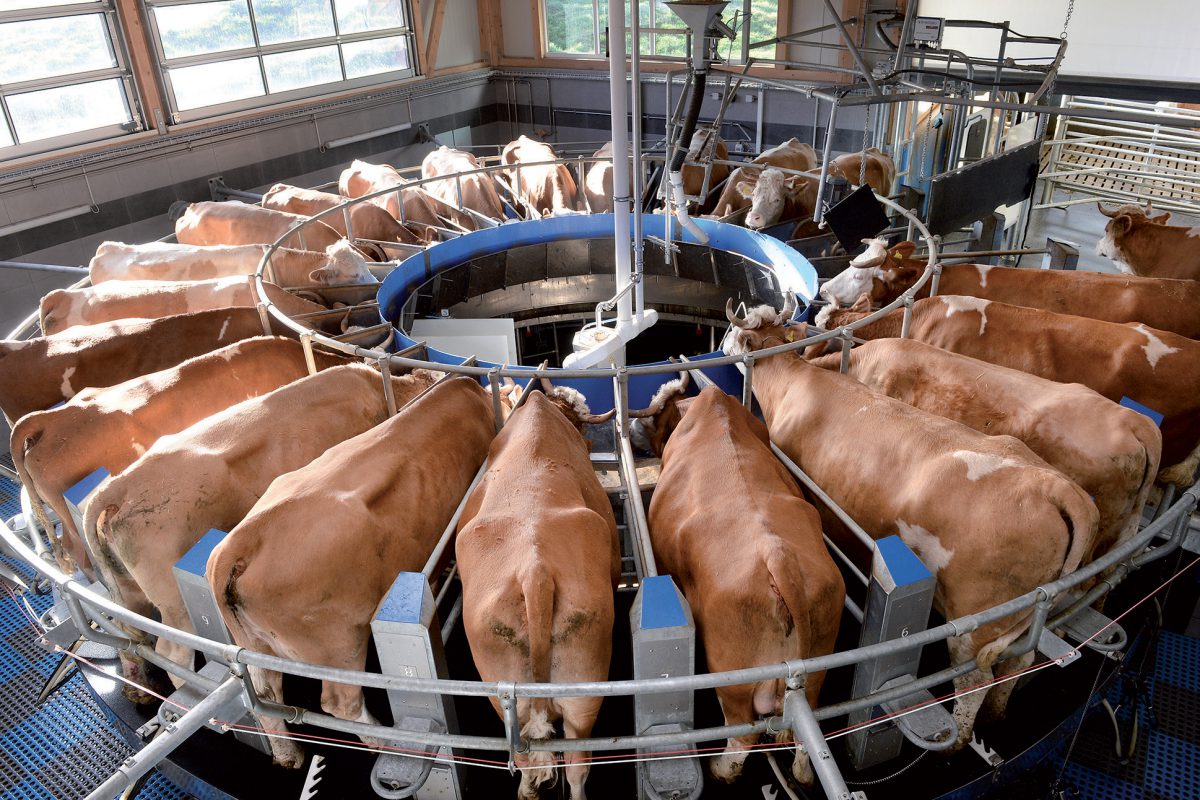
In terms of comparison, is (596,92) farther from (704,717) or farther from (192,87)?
(704,717)

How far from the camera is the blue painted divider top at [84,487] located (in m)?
4.79

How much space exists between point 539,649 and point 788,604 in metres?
1.06

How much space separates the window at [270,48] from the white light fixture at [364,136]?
865 millimetres

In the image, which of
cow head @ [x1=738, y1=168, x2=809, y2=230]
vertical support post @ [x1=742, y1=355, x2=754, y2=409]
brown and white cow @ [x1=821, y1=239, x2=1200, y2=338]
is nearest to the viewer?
vertical support post @ [x1=742, y1=355, x2=754, y2=409]

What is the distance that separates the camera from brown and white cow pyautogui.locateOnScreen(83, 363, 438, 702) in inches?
171

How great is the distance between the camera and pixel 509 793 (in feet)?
14.1

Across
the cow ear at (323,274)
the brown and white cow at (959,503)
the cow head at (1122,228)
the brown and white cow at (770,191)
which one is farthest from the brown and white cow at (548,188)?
the brown and white cow at (959,503)

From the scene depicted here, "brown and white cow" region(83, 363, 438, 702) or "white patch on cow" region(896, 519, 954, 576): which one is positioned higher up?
"brown and white cow" region(83, 363, 438, 702)

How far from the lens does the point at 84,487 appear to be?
4.81 meters

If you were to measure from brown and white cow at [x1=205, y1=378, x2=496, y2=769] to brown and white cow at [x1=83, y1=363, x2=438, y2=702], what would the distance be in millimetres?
429

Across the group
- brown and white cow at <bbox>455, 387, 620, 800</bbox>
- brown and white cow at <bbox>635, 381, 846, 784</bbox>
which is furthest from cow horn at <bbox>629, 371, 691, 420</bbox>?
brown and white cow at <bbox>455, 387, 620, 800</bbox>

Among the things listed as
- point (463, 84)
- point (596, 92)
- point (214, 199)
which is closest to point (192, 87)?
point (214, 199)

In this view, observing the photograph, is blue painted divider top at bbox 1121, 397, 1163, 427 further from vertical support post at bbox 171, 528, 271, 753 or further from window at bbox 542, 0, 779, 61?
window at bbox 542, 0, 779, 61

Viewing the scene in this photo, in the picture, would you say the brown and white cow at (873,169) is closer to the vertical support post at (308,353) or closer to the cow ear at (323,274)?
the cow ear at (323,274)
